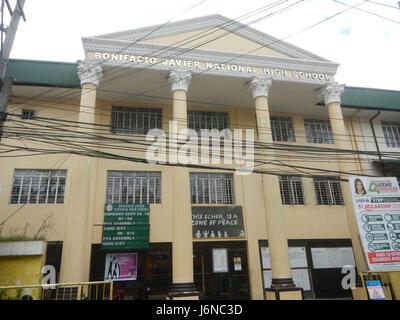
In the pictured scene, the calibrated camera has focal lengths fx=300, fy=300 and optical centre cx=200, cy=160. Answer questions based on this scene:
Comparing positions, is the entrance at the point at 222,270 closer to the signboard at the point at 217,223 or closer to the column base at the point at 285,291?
the signboard at the point at 217,223

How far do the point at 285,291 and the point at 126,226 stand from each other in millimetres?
7469

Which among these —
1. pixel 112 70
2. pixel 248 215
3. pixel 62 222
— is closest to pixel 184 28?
pixel 112 70

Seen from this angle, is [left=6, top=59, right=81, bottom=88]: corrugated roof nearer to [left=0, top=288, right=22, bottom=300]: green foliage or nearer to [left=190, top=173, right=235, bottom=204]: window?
[left=190, top=173, right=235, bottom=204]: window

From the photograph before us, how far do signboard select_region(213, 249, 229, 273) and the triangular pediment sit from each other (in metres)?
9.91

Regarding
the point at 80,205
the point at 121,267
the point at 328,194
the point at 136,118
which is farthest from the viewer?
the point at 328,194

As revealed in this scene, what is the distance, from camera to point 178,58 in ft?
46.9

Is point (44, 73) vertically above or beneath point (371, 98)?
beneath

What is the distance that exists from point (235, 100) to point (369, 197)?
28.1ft

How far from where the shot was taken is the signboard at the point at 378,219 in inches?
419

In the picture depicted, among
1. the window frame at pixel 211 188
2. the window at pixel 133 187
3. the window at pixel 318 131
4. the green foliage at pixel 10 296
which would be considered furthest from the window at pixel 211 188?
the green foliage at pixel 10 296

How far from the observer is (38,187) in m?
14.0

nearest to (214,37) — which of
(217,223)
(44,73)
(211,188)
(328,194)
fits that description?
(211,188)

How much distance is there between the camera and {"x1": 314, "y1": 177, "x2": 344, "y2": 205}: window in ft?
55.4

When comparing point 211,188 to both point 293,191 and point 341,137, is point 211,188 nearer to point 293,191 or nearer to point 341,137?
point 293,191
